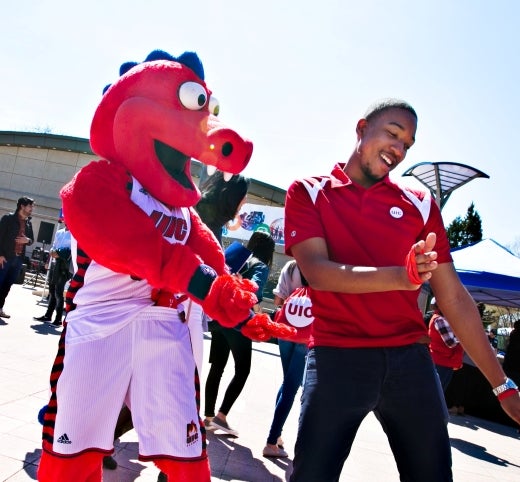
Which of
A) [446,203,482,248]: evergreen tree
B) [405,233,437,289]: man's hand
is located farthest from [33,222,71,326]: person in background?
[446,203,482,248]: evergreen tree

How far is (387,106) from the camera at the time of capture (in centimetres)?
195

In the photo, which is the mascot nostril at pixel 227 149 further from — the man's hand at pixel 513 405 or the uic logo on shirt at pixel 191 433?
the man's hand at pixel 513 405

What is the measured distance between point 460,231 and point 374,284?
134ft

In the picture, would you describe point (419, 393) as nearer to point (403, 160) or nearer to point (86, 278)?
point (403, 160)

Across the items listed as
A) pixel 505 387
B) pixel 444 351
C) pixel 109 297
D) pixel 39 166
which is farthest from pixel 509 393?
pixel 39 166

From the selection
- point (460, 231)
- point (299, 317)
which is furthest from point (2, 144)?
point (460, 231)

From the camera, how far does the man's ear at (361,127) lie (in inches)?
80.5

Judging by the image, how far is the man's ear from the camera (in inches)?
80.5

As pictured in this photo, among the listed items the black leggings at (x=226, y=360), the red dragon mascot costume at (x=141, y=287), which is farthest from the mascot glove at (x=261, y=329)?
the black leggings at (x=226, y=360)

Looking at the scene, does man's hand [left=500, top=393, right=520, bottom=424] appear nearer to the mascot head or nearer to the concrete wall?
the mascot head

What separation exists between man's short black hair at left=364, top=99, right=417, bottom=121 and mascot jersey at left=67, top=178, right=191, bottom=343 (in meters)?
0.93

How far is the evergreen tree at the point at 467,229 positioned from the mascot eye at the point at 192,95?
129 feet

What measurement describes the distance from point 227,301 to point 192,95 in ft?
3.04

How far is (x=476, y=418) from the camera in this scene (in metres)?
8.05
